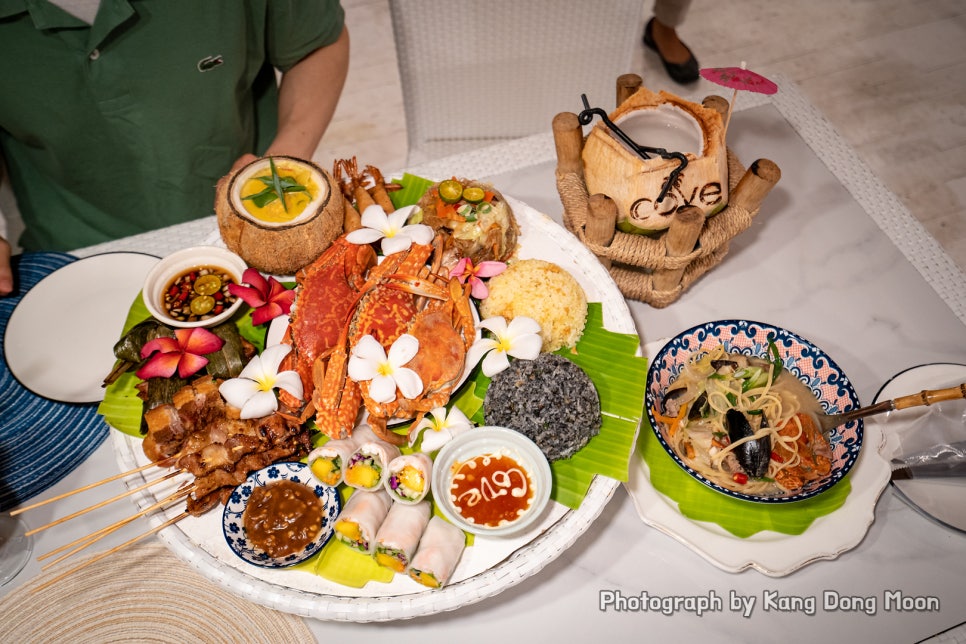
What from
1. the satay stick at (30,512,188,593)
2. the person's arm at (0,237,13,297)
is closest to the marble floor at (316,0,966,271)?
the person's arm at (0,237,13,297)

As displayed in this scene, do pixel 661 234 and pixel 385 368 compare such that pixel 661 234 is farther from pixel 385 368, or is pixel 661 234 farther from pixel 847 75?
pixel 847 75

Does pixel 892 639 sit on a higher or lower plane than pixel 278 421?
lower

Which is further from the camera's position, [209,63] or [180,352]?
[209,63]

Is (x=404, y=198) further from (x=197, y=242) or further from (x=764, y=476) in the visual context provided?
(x=764, y=476)

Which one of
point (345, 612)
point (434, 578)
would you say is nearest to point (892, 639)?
point (434, 578)

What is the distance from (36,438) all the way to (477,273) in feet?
4.82

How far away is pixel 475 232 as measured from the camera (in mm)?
2178

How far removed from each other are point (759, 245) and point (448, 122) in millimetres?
1508

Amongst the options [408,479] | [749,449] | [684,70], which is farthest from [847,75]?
[408,479]

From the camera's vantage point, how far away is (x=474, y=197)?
217 centimetres

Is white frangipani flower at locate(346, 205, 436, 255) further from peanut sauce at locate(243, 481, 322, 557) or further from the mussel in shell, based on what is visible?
the mussel in shell

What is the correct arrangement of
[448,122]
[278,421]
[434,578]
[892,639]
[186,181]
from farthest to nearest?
[448,122], [186,181], [278,421], [892,639], [434,578]

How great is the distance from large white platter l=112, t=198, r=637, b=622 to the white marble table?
17 centimetres

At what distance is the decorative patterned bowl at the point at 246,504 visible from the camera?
1.73m
